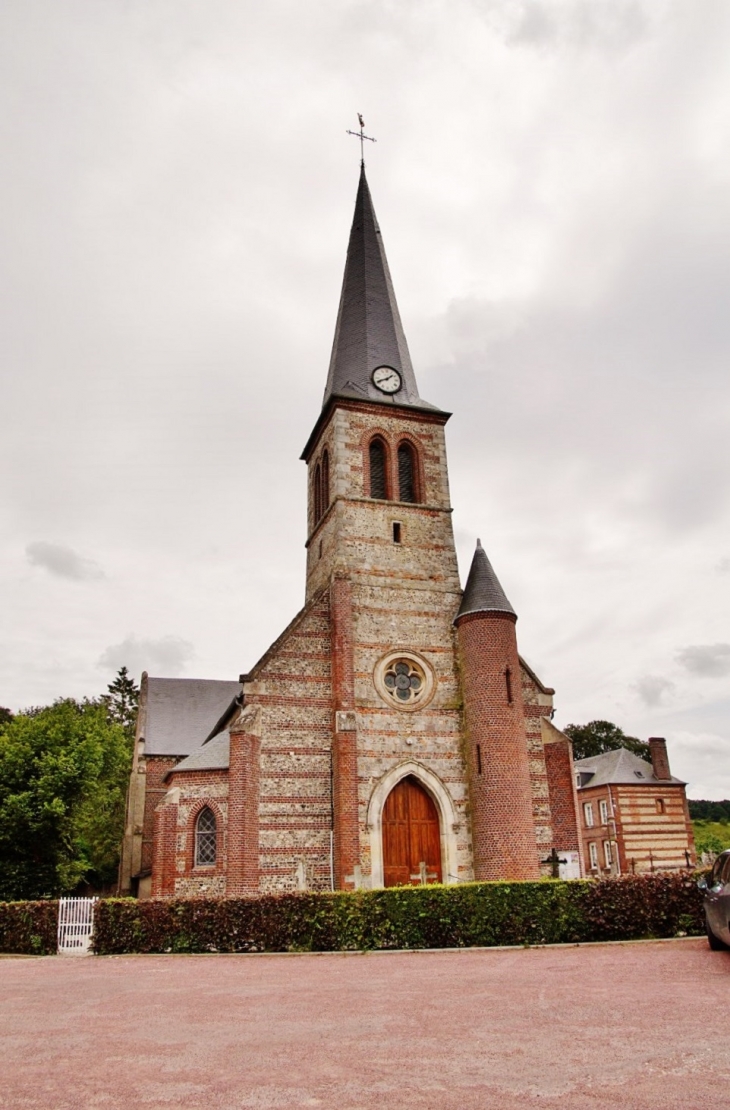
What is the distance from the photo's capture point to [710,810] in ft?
314

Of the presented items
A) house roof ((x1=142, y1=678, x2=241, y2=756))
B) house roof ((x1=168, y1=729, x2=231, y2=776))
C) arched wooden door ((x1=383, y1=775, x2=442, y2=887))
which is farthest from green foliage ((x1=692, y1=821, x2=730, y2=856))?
house roof ((x1=168, y1=729, x2=231, y2=776))

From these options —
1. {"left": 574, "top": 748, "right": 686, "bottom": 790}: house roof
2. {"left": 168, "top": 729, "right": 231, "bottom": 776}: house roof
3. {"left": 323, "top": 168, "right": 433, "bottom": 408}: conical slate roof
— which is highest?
{"left": 323, "top": 168, "right": 433, "bottom": 408}: conical slate roof

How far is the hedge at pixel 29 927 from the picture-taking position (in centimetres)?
1850

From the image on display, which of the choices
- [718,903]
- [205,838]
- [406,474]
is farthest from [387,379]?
[718,903]

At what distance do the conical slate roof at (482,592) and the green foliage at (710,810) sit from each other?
74080 millimetres

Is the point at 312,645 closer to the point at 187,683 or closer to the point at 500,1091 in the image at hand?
the point at 187,683

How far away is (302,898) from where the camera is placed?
16609 millimetres

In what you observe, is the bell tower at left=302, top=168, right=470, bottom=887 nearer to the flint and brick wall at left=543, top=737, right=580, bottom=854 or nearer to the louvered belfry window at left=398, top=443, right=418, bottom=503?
the louvered belfry window at left=398, top=443, right=418, bottom=503

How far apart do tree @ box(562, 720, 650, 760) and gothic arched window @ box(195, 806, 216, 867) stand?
185 ft

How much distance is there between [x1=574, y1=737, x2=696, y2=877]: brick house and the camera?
45531mm

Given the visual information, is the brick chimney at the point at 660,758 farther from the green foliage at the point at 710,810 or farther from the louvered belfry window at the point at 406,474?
the green foliage at the point at 710,810

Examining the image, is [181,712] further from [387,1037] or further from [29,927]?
[387,1037]

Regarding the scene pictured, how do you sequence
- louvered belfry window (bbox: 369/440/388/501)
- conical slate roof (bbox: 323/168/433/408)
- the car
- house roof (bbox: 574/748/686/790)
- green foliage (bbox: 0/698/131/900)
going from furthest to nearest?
house roof (bbox: 574/748/686/790) < conical slate roof (bbox: 323/168/433/408) < green foliage (bbox: 0/698/131/900) < louvered belfry window (bbox: 369/440/388/501) < the car

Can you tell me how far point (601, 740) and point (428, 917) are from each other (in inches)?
2498
